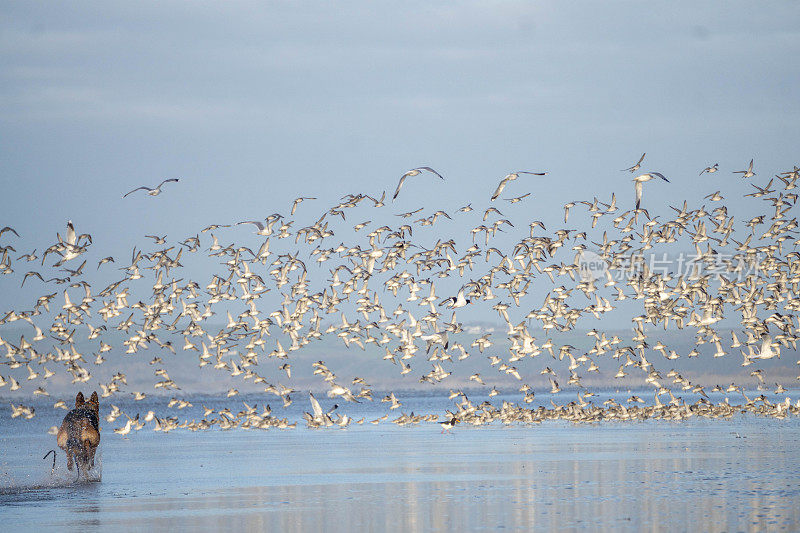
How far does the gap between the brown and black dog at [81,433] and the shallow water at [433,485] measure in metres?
0.75

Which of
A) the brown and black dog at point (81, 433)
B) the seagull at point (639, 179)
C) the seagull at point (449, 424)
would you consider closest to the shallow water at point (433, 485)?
the brown and black dog at point (81, 433)

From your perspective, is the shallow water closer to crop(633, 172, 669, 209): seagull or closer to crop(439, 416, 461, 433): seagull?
crop(439, 416, 461, 433): seagull

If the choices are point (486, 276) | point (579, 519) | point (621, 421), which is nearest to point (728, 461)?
point (579, 519)

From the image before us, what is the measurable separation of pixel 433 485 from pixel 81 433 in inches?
343

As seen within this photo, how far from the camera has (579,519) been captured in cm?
2069

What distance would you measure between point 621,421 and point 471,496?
33469mm

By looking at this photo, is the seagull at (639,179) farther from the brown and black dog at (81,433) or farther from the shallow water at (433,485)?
the brown and black dog at (81,433)

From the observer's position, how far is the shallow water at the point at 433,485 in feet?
69.6

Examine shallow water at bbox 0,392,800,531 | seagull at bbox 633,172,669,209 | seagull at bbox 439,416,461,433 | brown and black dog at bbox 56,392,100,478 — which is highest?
seagull at bbox 633,172,669,209

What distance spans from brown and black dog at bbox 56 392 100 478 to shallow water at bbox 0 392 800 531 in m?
0.75

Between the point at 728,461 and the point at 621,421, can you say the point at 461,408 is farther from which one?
the point at 728,461

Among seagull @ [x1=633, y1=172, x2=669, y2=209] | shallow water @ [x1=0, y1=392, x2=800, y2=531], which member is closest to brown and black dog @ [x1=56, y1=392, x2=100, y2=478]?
shallow water @ [x1=0, y1=392, x2=800, y2=531]

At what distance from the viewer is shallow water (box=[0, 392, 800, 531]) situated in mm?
21219

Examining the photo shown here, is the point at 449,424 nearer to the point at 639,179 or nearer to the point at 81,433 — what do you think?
the point at 639,179
